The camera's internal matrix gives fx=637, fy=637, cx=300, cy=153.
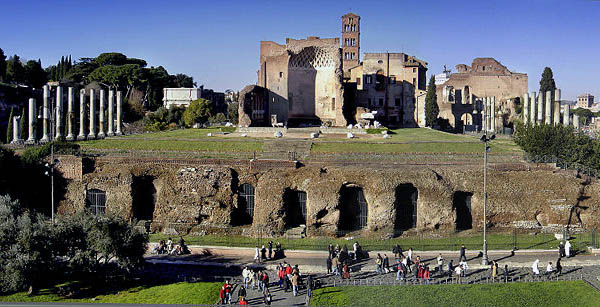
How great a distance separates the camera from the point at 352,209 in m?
28.9

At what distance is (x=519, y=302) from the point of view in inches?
705

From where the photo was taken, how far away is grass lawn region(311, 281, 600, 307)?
17641 millimetres

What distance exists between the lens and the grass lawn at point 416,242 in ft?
82.3

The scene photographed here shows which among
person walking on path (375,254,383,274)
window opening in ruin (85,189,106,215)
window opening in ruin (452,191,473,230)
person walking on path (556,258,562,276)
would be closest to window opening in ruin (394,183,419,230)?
window opening in ruin (452,191,473,230)

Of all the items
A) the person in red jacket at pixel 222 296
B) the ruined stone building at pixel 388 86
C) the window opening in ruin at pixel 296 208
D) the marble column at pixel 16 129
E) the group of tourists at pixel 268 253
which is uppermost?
the ruined stone building at pixel 388 86

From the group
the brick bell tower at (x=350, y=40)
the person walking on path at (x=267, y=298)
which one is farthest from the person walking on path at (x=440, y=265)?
the brick bell tower at (x=350, y=40)

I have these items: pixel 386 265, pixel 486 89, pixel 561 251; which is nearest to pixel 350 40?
pixel 486 89

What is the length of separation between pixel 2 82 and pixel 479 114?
1778 inches

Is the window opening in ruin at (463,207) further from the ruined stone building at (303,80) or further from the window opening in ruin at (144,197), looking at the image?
the ruined stone building at (303,80)

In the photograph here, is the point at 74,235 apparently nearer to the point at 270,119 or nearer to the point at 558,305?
the point at 558,305

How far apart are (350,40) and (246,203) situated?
32652 mm

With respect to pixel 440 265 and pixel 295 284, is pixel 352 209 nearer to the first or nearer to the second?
pixel 440 265

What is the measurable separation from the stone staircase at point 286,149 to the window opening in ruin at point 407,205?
576 cm

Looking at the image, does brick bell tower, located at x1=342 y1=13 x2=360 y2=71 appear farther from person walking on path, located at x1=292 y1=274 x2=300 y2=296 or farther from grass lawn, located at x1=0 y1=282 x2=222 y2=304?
grass lawn, located at x1=0 y1=282 x2=222 y2=304
